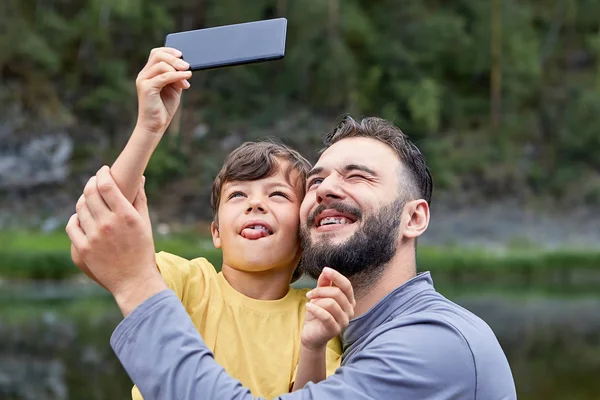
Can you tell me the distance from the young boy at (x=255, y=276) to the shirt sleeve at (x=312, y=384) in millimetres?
271

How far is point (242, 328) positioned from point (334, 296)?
555mm

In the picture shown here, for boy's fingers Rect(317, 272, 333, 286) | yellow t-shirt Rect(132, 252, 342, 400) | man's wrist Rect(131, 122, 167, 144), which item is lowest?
yellow t-shirt Rect(132, 252, 342, 400)

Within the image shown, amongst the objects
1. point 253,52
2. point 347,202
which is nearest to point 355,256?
point 347,202

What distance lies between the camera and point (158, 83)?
163 centimetres

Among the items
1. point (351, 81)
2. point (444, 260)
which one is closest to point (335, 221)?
point (444, 260)

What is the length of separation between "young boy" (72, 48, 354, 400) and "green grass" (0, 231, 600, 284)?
15782mm

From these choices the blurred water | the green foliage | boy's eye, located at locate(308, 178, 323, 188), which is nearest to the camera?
boy's eye, located at locate(308, 178, 323, 188)

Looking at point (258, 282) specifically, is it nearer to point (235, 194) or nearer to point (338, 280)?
point (235, 194)

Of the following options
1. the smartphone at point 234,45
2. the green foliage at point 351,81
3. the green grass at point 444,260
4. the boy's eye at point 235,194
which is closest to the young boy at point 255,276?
the boy's eye at point 235,194

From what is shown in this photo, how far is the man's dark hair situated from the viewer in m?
2.04

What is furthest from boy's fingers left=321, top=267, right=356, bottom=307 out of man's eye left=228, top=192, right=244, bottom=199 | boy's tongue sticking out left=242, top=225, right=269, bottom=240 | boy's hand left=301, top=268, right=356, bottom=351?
man's eye left=228, top=192, right=244, bottom=199

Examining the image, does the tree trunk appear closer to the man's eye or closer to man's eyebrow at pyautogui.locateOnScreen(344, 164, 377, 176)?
the man's eye

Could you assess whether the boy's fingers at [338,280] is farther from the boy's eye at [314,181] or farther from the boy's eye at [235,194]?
the boy's eye at [235,194]

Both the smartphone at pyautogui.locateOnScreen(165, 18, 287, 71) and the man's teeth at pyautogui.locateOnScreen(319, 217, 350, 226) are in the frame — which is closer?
the smartphone at pyautogui.locateOnScreen(165, 18, 287, 71)
